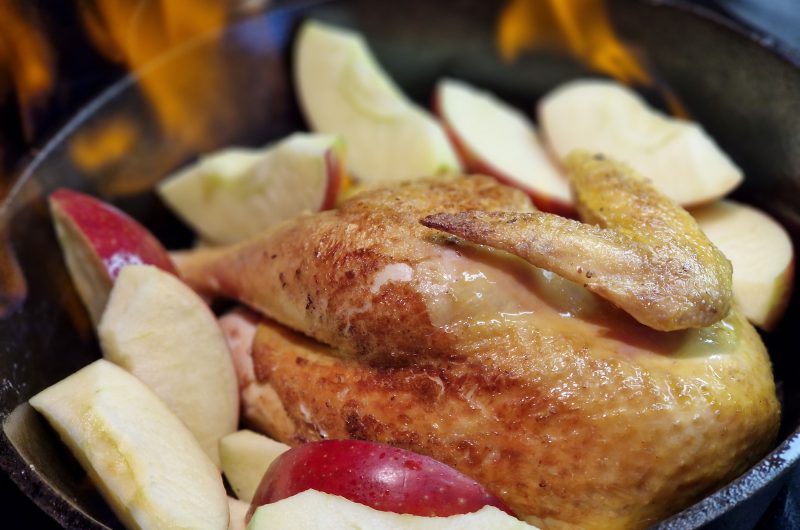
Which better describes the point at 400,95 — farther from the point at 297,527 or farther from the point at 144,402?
the point at 297,527

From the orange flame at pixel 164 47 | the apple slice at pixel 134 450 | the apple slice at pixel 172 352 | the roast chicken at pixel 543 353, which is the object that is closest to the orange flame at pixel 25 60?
the orange flame at pixel 164 47

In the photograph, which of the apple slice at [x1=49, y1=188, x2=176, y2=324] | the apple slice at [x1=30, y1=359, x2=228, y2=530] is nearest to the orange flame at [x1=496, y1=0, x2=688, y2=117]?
the apple slice at [x1=49, y1=188, x2=176, y2=324]

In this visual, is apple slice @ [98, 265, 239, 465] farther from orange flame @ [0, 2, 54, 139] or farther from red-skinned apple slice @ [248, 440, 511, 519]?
orange flame @ [0, 2, 54, 139]

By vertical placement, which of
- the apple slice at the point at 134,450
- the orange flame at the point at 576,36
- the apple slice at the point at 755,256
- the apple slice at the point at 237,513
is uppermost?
the orange flame at the point at 576,36

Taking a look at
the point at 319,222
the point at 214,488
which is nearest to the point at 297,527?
the point at 214,488

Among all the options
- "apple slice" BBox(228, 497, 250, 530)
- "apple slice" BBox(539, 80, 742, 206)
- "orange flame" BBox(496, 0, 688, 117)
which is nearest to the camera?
"apple slice" BBox(228, 497, 250, 530)

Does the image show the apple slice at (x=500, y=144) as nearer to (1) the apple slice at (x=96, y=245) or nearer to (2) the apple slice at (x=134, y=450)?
(1) the apple slice at (x=96, y=245)
